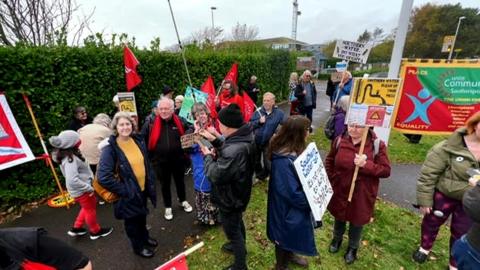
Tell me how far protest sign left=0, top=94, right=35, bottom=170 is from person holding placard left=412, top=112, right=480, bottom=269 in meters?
6.08

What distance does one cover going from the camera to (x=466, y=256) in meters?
1.85

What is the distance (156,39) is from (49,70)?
318 centimetres

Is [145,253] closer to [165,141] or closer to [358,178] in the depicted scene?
[165,141]

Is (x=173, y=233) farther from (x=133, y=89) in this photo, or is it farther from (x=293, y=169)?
(x=133, y=89)

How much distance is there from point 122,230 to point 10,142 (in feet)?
8.02

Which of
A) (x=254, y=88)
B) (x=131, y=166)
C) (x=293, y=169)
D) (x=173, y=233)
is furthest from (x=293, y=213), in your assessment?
(x=254, y=88)

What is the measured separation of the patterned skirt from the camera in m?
4.00

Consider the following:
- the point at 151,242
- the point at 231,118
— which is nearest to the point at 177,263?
the point at 231,118

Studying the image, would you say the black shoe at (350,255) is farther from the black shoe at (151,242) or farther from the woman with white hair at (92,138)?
the woman with white hair at (92,138)

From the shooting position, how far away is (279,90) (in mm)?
17391

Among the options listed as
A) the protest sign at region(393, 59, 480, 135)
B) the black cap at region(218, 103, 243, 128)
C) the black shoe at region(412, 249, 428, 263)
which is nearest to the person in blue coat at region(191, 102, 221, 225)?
the black cap at region(218, 103, 243, 128)

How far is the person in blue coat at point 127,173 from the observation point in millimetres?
2973

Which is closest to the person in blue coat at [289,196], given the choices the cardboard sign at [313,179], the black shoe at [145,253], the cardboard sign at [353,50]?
the cardboard sign at [313,179]

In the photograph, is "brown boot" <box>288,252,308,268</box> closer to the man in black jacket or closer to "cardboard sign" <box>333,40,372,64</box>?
the man in black jacket
